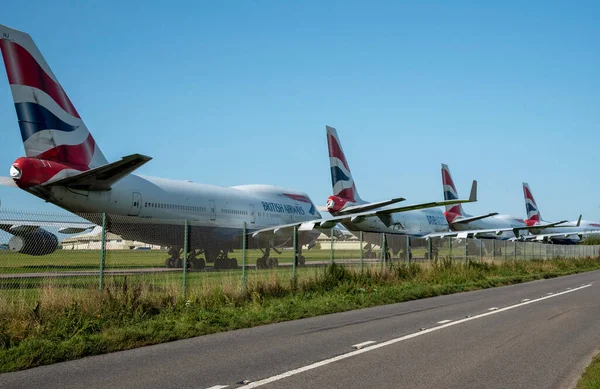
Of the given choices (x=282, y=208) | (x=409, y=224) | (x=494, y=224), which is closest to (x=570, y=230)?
(x=494, y=224)

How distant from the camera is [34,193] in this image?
23422 mm

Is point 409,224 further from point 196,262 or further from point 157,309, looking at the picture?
point 157,309

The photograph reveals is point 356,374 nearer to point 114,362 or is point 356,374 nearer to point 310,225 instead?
point 114,362

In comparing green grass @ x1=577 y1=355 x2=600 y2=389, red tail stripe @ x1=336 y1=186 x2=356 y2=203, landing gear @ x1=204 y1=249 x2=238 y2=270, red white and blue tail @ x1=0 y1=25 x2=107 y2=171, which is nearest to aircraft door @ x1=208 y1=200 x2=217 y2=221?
landing gear @ x1=204 y1=249 x2=238 y2=270

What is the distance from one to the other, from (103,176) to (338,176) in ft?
61.6

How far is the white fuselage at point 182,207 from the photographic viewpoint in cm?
2342

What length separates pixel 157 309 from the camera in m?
12.3

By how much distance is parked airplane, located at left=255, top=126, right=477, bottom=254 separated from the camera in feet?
100

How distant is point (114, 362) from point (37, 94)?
17.4m

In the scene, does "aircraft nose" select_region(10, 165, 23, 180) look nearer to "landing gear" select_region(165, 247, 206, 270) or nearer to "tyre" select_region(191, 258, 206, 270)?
"landing gear" select_region(165, 247, 206, 270)

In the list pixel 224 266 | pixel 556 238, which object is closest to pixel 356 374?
pixel 224 266

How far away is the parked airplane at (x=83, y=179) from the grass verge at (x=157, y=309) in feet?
17.2

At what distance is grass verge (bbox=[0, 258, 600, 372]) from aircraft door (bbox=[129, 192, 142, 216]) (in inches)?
413

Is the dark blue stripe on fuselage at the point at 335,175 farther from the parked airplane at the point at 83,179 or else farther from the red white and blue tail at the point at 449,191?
the red white and blue tail at the point at 449,191
